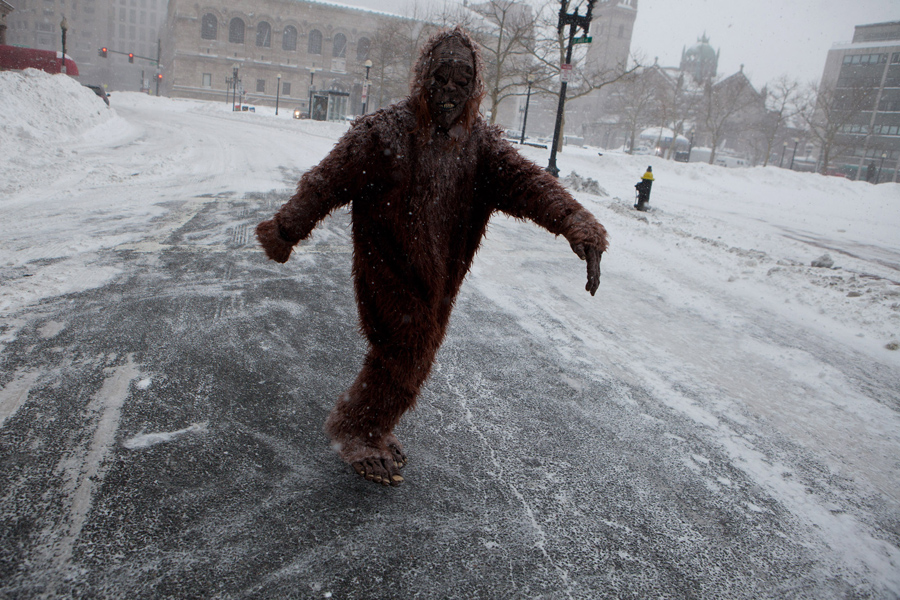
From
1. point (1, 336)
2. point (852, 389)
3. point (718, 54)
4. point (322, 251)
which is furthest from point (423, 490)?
point (718, 54)

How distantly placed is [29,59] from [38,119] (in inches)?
606

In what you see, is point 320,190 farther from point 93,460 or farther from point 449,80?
point 93,460

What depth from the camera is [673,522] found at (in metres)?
2.35

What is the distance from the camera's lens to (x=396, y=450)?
262 cm

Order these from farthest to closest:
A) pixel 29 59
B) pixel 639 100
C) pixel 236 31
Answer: pixel 236 31, pixel 639 100, pixel 29 59

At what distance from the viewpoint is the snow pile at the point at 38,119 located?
373 inches

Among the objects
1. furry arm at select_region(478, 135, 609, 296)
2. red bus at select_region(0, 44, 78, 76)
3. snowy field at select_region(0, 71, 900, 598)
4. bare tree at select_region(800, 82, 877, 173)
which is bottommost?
snowy field at select_region(0, 71, 900, 598)

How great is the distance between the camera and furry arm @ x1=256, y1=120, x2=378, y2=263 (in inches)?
86.6

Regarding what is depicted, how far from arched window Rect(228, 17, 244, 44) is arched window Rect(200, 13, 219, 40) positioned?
57.5 inches

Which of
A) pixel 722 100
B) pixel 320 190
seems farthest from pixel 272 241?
pixel 722 100

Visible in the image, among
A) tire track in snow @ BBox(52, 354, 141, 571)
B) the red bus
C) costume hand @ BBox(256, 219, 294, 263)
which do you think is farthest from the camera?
the red bus

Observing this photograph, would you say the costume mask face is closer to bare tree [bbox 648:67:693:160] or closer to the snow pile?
the snow pile

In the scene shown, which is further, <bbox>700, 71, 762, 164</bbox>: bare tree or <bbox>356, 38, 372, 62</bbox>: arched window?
<bbox>356, 38, 372, 62</bbox>: arched window

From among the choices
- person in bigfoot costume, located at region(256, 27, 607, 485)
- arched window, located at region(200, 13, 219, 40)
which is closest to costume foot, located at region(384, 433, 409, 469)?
person in bigfoot costume, located at region(256, 27, 607, 485)
